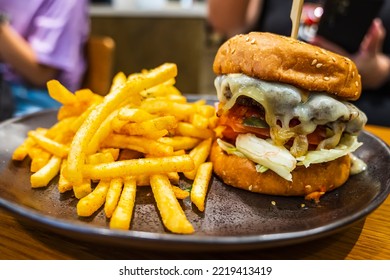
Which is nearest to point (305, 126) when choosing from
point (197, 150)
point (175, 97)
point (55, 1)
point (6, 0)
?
point (197, 150)

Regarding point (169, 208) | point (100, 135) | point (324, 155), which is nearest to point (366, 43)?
point (324, 155)

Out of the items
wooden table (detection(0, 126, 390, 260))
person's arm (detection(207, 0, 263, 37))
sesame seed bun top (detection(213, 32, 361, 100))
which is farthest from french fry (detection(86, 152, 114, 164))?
person's arm (detection(207, 0, 263, 37))

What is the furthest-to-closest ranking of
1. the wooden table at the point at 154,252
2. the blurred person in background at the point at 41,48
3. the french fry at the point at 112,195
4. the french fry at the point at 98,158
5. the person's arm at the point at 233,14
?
the person's arm at the point at 233,14, the blurred person in background at the point at 41,48, the french fry at the point at 98,158, the french fry at the point at 112,195, the wooden table at the point at 154,252

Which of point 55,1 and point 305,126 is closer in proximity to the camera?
point 305,126

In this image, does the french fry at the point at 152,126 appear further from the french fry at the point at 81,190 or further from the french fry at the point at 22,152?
the french fry at the point at 22,152

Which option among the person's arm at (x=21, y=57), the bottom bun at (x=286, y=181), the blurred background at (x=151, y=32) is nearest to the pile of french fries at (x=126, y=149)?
the bottom bun at (x=286, y=181)

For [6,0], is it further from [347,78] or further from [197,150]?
[347,78]

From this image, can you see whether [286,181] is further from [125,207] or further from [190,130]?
[125,207]
